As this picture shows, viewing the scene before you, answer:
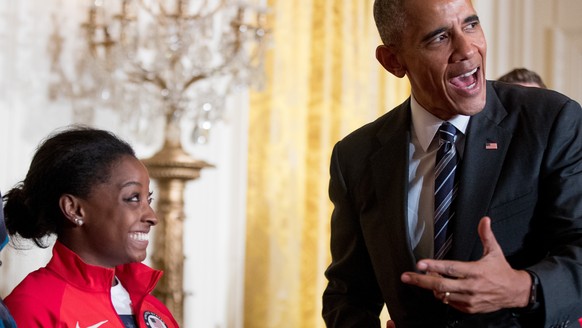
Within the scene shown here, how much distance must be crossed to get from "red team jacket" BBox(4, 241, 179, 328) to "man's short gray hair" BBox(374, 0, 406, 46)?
32.6 inches

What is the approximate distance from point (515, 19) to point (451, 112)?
10.7ft

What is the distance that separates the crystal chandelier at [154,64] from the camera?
11.9ft

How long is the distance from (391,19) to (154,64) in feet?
5.90

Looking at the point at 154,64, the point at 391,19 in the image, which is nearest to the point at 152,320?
the point at 391,19

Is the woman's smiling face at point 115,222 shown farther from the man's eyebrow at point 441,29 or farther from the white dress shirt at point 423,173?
the man's eyebrow at point 441,29

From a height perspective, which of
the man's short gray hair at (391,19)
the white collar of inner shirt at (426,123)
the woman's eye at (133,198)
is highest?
the man's short gray hair at (391,19)

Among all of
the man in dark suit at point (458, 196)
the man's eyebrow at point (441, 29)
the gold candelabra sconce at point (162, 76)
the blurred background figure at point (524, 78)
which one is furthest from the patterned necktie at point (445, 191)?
the gold candelabra sconce at point (162, 76)

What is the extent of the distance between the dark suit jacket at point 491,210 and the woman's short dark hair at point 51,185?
606 millimetres

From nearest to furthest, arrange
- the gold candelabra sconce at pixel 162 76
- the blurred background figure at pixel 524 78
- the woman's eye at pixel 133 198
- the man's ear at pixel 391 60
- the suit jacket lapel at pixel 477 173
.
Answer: the suit jacket lapel at pixel 477 173 → the man's ear at pixel 391 60 → the woman's eye at pixel 133 198 → the blurred background figure at pixel 524 78 → the gold candelabra sconce at pixel 162 76

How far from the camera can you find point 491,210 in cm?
191

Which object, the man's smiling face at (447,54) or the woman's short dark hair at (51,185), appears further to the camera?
the woman's short dark hair at (51,185)

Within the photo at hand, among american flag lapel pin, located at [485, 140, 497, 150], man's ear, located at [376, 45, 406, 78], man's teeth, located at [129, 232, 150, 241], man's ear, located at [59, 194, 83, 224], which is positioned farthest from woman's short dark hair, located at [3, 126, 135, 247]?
american flag lapel pin, located at [485, 140, 497, 150]

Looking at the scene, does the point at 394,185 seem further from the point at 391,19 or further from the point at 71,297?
the point at 71,297

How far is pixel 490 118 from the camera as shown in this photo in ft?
6.57
